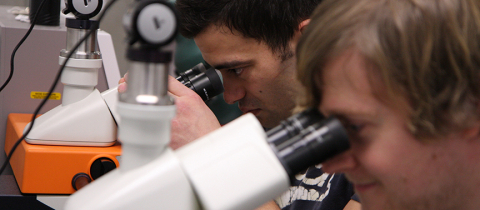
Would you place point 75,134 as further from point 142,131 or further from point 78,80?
point 142,131

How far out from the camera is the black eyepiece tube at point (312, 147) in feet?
1.76

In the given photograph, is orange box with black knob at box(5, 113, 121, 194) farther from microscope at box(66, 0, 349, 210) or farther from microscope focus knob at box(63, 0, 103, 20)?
microscope at box(66, 0, 349, 210)

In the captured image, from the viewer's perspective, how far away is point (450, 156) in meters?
0.62

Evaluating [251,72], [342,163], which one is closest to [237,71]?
[251,72]

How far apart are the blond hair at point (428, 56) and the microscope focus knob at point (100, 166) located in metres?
0.67

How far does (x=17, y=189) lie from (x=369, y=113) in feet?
2.83

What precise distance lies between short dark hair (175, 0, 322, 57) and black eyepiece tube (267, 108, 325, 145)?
68 centimetres

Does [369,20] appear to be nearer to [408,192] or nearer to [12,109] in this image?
[408,192]

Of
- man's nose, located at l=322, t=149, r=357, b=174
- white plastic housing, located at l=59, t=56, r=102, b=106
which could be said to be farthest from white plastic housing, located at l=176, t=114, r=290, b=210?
white plastic housing, located at l=59, t=56, r=102, b=106

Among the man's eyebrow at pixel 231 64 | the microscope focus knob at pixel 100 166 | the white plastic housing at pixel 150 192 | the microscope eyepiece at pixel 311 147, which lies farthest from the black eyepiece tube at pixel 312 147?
the man's eyebrow at pixel 231 64

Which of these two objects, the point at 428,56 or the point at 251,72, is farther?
the point at 251,72

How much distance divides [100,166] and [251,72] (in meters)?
0.50

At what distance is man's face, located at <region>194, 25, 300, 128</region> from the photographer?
1237 mm

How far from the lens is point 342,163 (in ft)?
2.05
